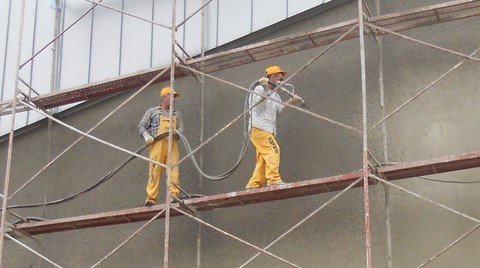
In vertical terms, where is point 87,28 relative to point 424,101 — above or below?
above

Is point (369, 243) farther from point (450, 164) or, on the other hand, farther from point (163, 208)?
point (163, 208)

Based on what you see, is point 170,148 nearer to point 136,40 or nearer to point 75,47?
point 136,40

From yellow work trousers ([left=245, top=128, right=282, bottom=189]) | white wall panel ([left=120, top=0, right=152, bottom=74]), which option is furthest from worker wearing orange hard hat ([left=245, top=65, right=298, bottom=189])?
white wall panel ([left=120, top=0, right=152, bottom=74])

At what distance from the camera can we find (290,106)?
41.5 feet

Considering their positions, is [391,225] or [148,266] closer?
[391,225]

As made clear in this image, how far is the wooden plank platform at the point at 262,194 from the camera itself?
37.9ft

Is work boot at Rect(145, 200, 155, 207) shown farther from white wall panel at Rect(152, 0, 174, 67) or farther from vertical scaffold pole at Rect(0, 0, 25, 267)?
white wall panel at Rect(152, 0, 174, 67)

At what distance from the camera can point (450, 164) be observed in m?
11.5

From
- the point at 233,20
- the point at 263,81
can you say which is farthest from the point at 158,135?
the point at 233,20

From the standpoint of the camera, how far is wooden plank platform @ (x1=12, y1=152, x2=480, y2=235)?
37.9 ft

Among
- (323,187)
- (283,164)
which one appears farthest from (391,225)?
(283,164)

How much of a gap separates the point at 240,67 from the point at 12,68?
4.13 m

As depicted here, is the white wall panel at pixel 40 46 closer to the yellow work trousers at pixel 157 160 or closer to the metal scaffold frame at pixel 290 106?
the metal scaffold frame at pixel 290 106

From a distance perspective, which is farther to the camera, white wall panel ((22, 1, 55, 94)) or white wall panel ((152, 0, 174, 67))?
white wall panel ((22, 1, 55, 94))
